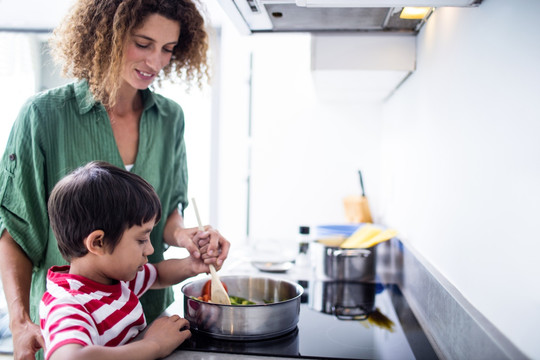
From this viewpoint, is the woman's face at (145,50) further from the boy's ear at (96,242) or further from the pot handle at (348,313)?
the pot handle at (348,313)

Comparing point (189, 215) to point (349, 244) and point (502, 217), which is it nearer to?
point (349, 244)

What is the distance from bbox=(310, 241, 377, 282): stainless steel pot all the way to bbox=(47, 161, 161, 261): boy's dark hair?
29.4 inches

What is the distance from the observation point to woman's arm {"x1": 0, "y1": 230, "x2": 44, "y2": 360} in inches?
32.5

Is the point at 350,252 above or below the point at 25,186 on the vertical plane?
below

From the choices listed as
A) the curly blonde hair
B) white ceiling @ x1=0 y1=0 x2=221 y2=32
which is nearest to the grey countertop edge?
the curly blonde hair

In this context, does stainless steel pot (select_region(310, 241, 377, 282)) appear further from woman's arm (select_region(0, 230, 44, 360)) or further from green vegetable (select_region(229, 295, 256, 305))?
woman's arm (select_region(0, 230, 44, 360))

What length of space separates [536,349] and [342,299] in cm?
69

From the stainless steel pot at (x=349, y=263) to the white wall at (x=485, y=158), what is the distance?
0.17m

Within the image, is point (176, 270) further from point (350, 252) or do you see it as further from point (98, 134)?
point (350, 252)

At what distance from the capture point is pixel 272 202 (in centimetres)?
270

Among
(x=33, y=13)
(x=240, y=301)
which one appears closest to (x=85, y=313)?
(x=240, y=301)

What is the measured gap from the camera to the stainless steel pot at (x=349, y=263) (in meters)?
1.45

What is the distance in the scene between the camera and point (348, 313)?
1.13 metres

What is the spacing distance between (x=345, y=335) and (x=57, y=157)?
2.42 ft
